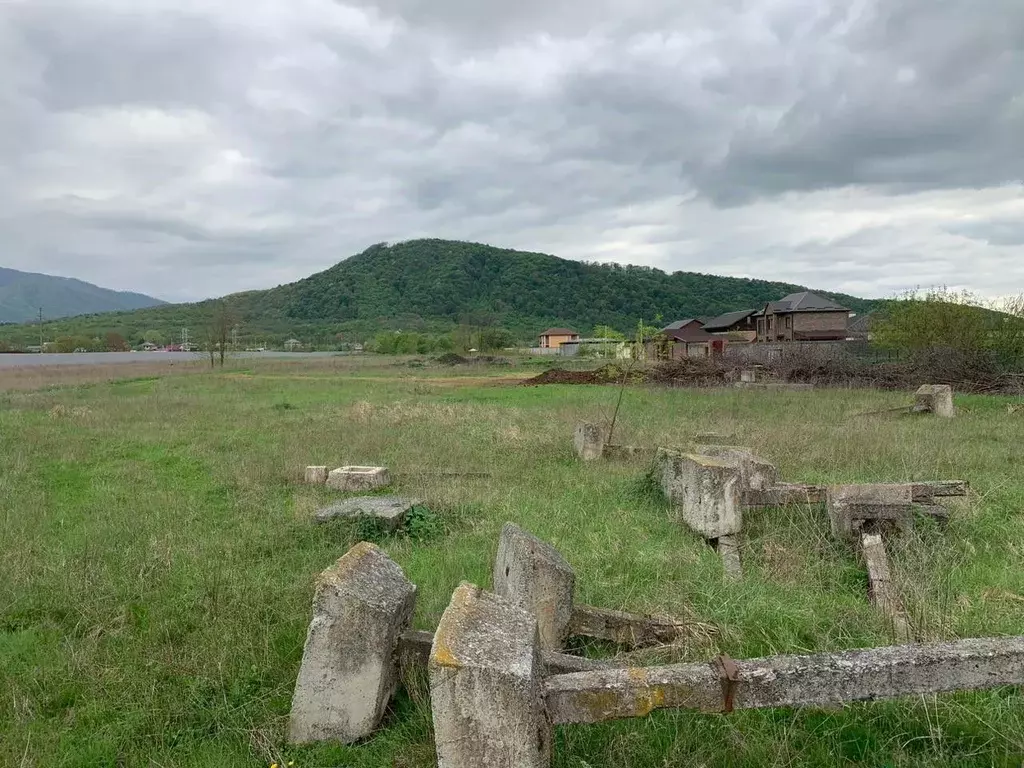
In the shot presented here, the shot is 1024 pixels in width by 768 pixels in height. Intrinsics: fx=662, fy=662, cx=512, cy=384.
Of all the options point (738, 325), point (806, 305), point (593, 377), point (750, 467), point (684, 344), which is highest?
point (806, 305)

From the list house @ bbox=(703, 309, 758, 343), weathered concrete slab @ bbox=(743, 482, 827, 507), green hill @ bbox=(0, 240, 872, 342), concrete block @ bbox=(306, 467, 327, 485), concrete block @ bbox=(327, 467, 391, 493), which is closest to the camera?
weathered concrete slab @ bbox=(743, 482, 827, 507)

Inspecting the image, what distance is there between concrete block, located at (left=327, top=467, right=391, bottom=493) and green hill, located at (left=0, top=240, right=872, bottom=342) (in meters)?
84.2

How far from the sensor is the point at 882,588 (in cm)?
422

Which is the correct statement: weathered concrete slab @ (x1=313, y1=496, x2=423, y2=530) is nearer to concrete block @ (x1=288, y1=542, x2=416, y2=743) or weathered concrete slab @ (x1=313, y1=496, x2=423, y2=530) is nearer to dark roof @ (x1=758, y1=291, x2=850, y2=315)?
concrete block @ (x1=288, y1=542, x2=416, y2=743)

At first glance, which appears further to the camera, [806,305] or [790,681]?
[806,305]

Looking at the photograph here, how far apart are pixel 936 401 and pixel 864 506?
37.1ft

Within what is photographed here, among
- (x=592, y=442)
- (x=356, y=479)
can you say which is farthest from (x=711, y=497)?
(x=356, y=479)

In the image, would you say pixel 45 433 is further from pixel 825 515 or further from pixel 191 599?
pixel 825 515

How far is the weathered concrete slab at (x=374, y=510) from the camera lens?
6492 mm

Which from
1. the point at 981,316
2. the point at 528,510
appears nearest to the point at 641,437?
the point at 528,510

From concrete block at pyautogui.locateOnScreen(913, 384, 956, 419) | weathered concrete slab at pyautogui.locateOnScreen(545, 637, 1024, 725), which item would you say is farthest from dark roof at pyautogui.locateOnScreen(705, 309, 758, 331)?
weathered concrete slab at pyautogui.locateOnScreen(545, 637, 1024, 725)

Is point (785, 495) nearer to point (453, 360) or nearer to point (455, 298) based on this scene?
point (453, 360)

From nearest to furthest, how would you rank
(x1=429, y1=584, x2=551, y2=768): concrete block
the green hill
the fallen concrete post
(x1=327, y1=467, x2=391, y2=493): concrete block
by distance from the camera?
(x1=429, y1=584, x2=551, y2=768): concrete block
the fallen concrete post
(x1=327, y1=467, x2=391, y2=493): concrete block
the green hill

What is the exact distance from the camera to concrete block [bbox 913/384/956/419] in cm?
1430
